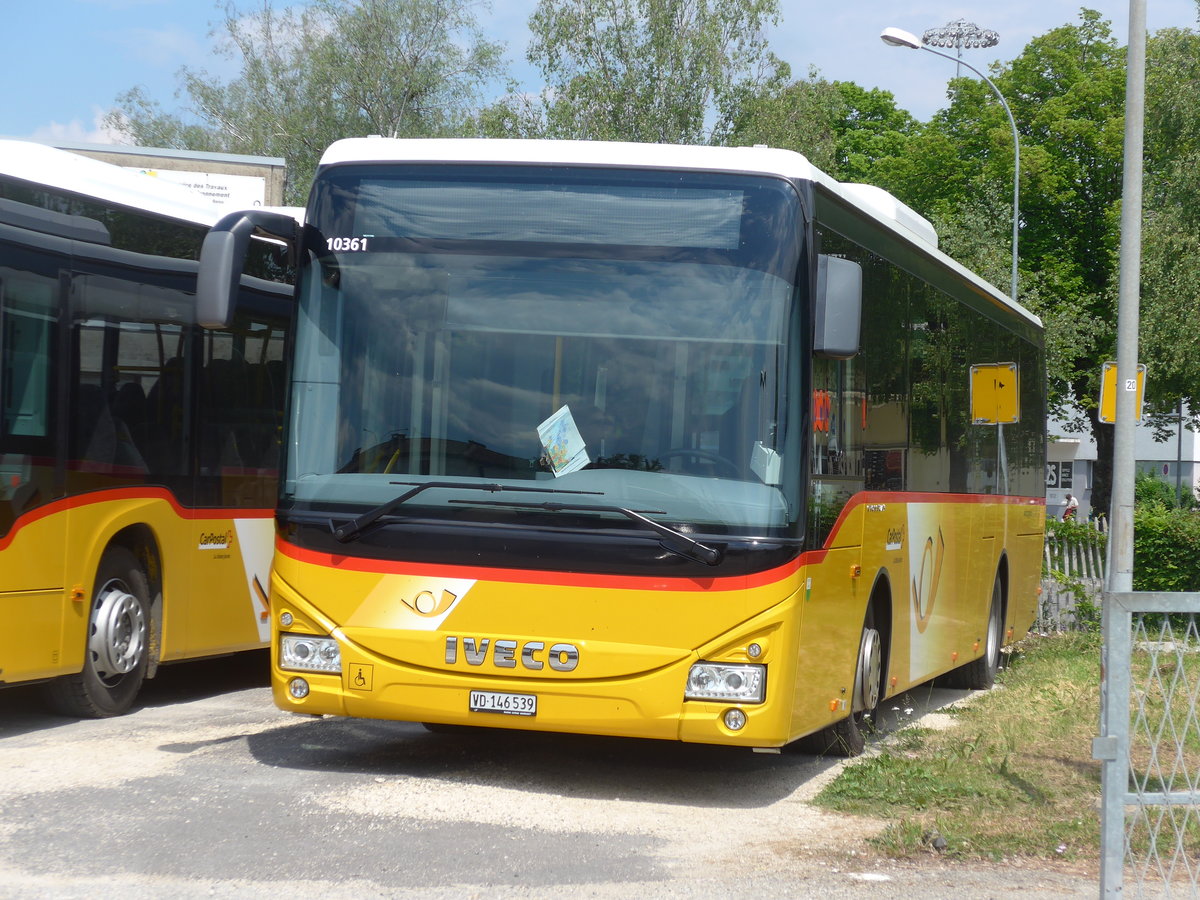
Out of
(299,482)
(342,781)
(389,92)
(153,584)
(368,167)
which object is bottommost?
(342,781)

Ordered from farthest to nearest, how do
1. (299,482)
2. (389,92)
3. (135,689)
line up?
1. (389,92)
2. (135,689)
3. (299,482)

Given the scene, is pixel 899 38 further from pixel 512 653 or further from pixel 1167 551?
pixel 512 653

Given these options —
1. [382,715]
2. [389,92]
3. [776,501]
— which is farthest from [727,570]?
[389,92]

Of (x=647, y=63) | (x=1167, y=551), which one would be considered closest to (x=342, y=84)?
(x=647, y=63)

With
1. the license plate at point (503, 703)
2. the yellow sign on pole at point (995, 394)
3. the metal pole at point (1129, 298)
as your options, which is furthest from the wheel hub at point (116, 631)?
the metal pole at point (1129, 298)

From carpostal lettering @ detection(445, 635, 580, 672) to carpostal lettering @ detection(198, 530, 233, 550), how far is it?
4068 mm

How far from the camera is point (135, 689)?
10.5m

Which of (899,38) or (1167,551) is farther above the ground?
(899,38)

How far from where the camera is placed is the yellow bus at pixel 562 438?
753 centimetres

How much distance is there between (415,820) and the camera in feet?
23.5

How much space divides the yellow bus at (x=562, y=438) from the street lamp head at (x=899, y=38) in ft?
64.2

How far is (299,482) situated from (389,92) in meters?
40.8

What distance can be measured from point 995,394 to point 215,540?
693 centimetres

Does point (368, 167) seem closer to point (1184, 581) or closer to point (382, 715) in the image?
point (382, 715)
